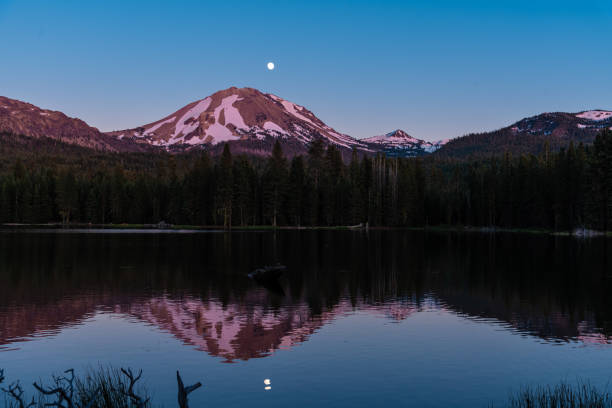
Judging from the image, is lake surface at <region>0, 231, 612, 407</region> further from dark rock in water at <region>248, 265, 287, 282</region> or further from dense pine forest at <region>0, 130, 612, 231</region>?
dense pine forest at <region>0, 130, 612, 231</region>

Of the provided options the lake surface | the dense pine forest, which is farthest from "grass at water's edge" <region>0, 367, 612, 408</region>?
the dense pine forest

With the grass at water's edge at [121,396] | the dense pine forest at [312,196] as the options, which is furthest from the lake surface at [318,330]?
the dense pine forest at [312,196]

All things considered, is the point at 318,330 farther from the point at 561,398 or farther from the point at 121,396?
the point at 561,398

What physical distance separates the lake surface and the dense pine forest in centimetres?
9666

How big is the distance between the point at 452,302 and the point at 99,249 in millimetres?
51105

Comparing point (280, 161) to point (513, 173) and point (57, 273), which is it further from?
point (57, 273)

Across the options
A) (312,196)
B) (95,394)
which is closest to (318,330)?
(95,394)

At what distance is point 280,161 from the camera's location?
164 m

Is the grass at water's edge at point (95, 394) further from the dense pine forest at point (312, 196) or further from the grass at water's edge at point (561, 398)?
the dense pine forest at point (312, 196)

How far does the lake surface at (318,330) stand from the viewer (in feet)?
61.5

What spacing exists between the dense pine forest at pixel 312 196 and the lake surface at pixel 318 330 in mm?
96657

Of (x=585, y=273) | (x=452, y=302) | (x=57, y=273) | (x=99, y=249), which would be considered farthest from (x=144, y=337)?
(x=99, y=249)

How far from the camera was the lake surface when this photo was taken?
18734mm

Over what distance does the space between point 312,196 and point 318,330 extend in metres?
136
